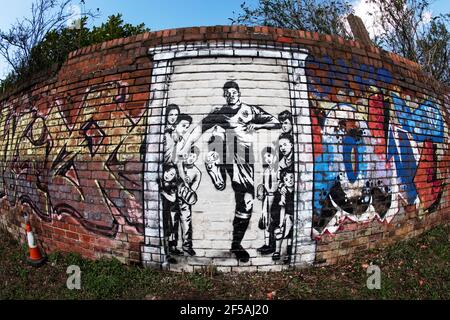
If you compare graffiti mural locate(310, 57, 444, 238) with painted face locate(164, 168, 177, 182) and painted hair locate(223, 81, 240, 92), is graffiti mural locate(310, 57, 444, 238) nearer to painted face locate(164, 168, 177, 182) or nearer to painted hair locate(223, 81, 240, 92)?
painted hair locate(223, 81, 240, 92)

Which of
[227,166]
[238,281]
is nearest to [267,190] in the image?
[227,166]

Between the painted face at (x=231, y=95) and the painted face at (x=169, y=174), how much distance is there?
1.13 metres

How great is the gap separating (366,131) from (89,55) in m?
4.29

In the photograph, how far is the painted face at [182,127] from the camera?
11.1 ft

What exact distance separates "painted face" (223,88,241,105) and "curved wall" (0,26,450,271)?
0.06 ft

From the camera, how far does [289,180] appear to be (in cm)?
340

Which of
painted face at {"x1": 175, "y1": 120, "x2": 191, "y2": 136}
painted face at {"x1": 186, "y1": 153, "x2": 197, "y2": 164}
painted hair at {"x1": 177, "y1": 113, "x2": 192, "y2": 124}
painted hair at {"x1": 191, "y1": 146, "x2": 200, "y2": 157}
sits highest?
painted hair at {"x1": 177, "y1": 113, "x2": 192, "y2": 124}

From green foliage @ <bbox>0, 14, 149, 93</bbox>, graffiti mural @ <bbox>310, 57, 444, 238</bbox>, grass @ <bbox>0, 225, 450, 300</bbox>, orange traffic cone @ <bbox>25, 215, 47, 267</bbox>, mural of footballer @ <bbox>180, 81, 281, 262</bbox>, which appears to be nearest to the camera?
grass @ <bbox>0, 225, 450, 300</bbox>

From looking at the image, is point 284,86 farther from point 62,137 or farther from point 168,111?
point 62,137

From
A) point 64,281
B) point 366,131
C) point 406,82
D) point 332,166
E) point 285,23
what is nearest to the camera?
point 64,281

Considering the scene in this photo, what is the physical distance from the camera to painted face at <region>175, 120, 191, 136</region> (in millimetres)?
3377

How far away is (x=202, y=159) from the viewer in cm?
333

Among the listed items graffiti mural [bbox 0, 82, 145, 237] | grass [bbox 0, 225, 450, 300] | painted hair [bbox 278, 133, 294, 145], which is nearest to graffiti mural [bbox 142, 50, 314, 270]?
painted hair [bbox 278, 133, 294, 145]

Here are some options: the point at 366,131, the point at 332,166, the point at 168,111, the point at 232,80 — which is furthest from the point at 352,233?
the point at 168,111
